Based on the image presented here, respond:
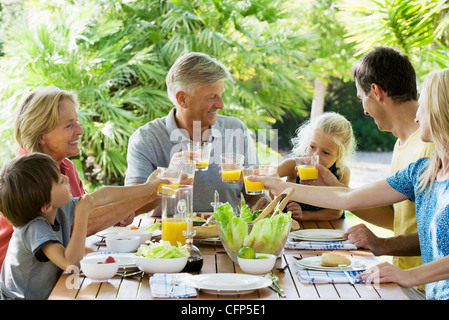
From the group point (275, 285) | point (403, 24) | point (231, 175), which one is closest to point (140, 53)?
point (403, 24)

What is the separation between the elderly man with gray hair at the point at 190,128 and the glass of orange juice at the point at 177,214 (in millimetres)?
1114

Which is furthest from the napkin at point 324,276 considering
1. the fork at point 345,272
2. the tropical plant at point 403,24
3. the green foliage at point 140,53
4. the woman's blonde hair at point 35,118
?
the green foliage at point 140,53

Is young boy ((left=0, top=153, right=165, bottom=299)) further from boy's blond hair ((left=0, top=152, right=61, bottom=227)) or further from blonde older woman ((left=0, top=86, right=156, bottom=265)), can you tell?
blonde older woman ((left=0, top=86, right=156, bottom=265))

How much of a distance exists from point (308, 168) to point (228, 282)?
136 centimetres

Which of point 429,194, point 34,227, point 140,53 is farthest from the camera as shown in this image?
point 140,53

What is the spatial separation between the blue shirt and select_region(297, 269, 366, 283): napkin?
0.36 metres

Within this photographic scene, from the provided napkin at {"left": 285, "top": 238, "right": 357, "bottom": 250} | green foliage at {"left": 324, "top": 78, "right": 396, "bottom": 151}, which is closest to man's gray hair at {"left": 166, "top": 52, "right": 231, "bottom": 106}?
napkin at {"left": 285, "top": 238, "right": 357, "bottom": 250}

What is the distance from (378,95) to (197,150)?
954 millimetres

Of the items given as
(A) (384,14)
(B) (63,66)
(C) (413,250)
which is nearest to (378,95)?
(C) (413,250)

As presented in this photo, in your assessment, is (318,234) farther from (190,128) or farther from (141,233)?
(190,128)

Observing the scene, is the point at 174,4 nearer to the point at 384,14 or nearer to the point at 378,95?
the point at 384,14

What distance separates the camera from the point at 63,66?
21.3 feet

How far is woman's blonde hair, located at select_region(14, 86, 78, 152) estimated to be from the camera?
2.65m

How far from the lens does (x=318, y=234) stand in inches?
98.8
